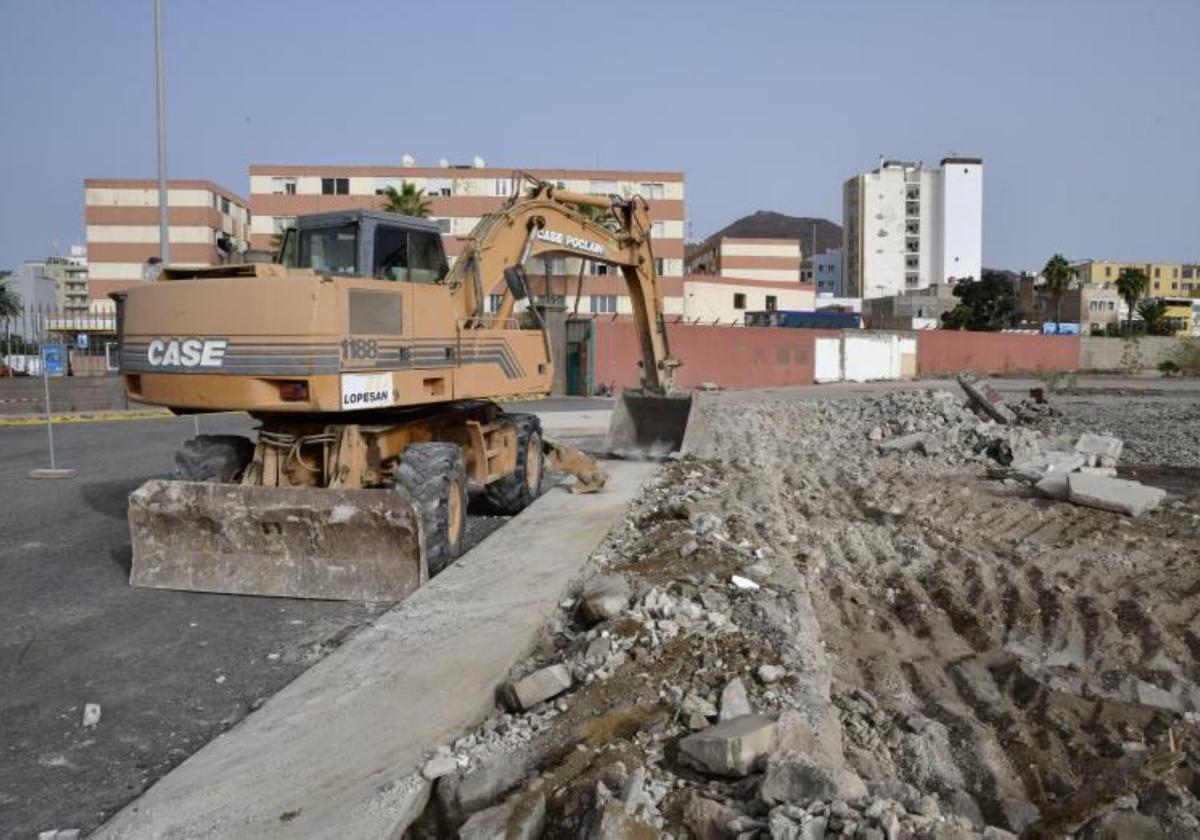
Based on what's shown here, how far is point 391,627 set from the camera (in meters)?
6.29

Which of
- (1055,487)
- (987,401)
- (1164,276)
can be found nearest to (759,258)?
(987,401)

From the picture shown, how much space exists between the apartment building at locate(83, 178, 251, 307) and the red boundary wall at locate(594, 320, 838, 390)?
114 ft

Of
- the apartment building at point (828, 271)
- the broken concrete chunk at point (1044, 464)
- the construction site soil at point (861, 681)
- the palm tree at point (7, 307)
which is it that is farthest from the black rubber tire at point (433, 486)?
the apartment building at point (828, 271)

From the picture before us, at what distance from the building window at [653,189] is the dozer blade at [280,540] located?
55.3m

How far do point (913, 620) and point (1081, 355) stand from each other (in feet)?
184

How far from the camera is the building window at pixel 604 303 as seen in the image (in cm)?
5884

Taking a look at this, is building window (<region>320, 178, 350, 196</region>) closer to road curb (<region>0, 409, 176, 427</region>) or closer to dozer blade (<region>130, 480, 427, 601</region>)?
road curb (<region>0, 409, 176, 427</region>)

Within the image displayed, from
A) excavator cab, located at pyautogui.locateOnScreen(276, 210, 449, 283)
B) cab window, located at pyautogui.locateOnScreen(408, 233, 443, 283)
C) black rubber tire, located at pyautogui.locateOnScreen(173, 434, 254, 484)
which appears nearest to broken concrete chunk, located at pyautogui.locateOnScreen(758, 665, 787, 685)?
excavator cab, located at pyautogui.locateOnScreen(276, 210, 449, 283)

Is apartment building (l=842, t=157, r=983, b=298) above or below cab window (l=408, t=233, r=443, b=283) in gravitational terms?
above

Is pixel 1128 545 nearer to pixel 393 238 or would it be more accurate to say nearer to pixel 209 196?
pixel 393 238

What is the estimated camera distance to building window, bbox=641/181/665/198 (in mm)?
60656

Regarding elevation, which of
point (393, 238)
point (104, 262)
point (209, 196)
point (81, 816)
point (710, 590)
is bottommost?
point (81, 816)

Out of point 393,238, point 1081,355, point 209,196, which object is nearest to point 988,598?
point 393,238

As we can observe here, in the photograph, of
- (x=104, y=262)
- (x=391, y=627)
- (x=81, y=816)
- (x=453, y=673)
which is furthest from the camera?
(x=104, y=262)
